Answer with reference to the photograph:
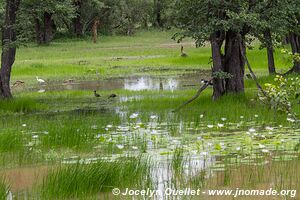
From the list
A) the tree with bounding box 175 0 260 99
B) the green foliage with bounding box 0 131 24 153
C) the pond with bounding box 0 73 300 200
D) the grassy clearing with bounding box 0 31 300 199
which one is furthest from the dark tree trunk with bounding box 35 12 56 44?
the green foliage with bounding box 0 131 24 153

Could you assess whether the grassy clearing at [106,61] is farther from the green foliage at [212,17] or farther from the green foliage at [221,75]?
the green foliage at [221,75]

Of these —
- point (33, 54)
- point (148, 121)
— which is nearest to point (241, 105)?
point (148, 121)

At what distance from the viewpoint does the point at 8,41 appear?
60.9ft

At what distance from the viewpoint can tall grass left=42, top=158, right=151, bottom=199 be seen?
758 cm

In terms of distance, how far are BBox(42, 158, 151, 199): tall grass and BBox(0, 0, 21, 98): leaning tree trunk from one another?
10.7m

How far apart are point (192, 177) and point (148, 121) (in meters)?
5.78

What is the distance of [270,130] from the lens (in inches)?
469

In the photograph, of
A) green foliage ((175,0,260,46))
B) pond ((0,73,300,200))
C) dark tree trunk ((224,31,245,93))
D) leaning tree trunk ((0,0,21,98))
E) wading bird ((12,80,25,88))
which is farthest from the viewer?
wading bird ((12,80,25,88))

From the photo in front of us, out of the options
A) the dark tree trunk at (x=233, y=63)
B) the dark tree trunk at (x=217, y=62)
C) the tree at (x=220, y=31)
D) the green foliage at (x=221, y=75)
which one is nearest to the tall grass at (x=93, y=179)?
the tree at (x=220, y=31)

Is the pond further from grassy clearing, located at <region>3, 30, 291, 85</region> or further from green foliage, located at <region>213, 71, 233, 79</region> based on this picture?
grassy clearing, located at <region>3, 30, 291, 85</region>

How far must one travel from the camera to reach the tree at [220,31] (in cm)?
1603

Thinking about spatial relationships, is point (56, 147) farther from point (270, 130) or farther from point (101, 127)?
point (270, 130)

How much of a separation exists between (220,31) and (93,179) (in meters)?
10.4

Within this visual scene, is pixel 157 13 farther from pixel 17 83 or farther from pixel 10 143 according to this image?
pixel 10 143
